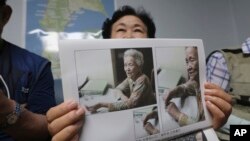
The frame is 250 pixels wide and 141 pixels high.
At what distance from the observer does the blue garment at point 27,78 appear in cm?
66

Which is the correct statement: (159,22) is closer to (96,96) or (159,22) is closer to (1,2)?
(1,2)

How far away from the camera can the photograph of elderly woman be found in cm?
46

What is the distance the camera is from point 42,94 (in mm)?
692

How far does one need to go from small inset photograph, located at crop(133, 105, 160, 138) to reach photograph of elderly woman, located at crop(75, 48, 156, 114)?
14 mm

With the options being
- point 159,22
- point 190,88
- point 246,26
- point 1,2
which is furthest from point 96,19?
point 246,26

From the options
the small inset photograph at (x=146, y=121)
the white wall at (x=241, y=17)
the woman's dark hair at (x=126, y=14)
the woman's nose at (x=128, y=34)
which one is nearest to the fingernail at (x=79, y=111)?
the small inset photograph at (x=146, y=121)

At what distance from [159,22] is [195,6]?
30 cm

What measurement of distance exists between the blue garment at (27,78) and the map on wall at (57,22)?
1.18 feet

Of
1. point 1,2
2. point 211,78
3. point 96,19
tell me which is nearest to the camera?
point 1,2

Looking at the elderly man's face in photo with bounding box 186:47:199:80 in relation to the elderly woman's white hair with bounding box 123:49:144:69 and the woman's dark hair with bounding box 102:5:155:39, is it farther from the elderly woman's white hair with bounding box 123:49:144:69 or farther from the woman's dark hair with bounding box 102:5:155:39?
the woman's dark hair with bounding box 102:5:155:39

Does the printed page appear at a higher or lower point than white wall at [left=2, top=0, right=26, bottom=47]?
lower

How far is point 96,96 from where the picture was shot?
0.46m

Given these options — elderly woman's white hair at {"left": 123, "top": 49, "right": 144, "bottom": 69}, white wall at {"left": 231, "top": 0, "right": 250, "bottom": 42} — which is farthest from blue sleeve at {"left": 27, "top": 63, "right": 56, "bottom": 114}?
white wall at {"left": 231, "top": 0, "right": 250, "bottom": 42}

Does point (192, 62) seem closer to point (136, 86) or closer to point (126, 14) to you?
point (136, 86)
